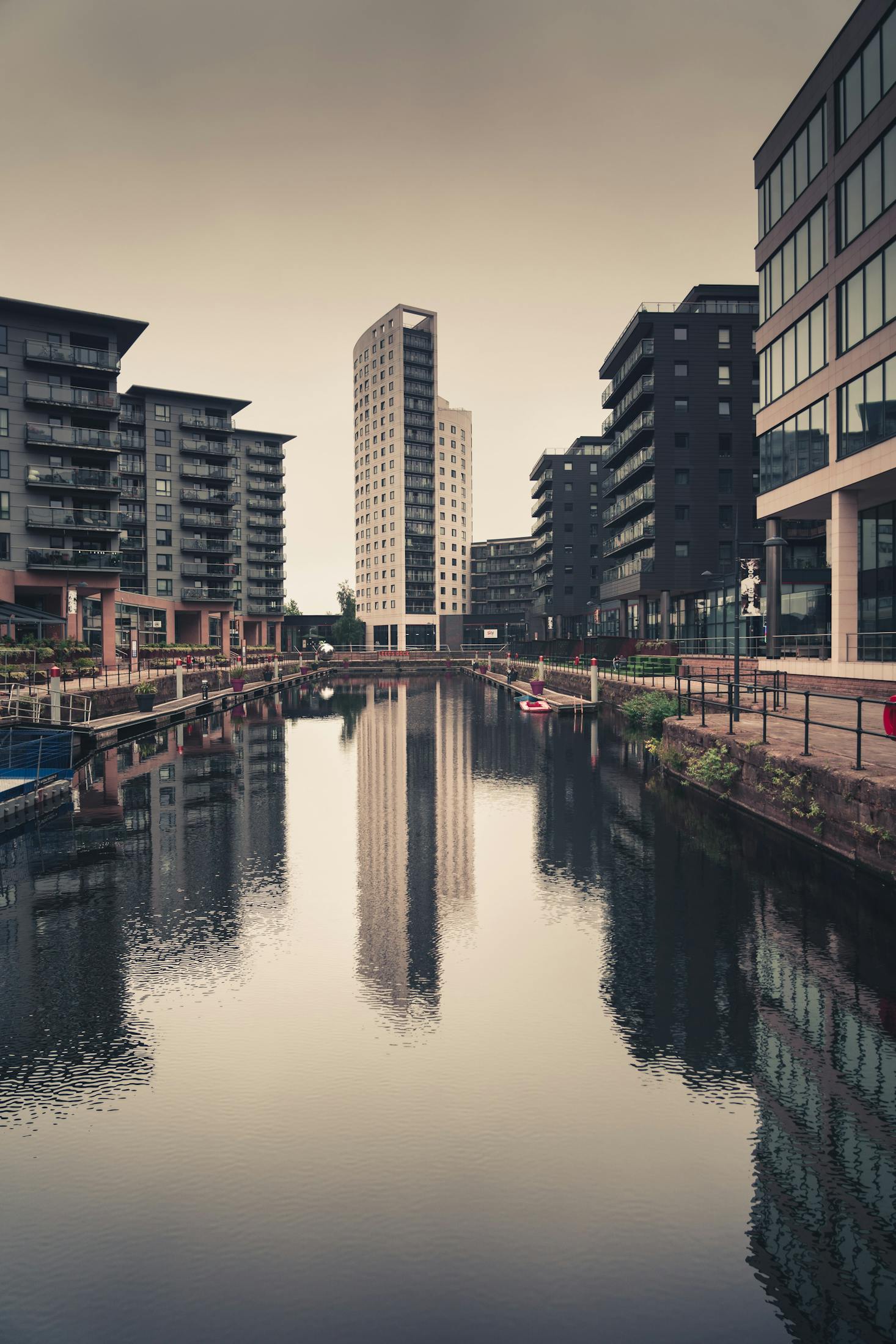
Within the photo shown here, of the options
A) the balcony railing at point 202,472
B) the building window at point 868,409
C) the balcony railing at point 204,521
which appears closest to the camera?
the building window at point 868,409

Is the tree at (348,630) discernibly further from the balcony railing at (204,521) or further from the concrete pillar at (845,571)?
the concrete pillar at (845,571)

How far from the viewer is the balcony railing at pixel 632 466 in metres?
71.4

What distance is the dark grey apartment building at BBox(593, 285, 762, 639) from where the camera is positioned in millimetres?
70000

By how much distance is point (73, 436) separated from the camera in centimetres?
6144

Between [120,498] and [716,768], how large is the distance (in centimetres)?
7776

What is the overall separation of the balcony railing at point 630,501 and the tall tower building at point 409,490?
2771 inches

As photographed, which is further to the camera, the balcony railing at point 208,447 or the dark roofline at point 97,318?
the balcony railing at point 208,447

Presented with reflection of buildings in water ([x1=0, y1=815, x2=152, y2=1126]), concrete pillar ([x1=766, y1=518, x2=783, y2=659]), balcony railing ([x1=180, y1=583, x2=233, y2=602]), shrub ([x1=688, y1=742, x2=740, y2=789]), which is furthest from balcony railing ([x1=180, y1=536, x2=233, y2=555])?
reflection of buildings in water ([x1=0, y1=815, x2=152, y2=1126])

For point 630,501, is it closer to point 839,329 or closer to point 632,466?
point 632,466

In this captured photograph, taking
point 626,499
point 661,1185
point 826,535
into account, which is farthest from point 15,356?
point 661,1185

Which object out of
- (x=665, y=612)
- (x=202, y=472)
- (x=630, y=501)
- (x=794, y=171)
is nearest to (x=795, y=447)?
(x=794, y=171)

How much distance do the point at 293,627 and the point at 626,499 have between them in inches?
3736

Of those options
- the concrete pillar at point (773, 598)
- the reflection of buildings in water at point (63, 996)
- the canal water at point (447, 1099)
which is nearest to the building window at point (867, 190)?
the concrete pillar at point (773, 598)

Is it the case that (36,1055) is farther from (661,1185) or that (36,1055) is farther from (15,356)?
(15,356)
